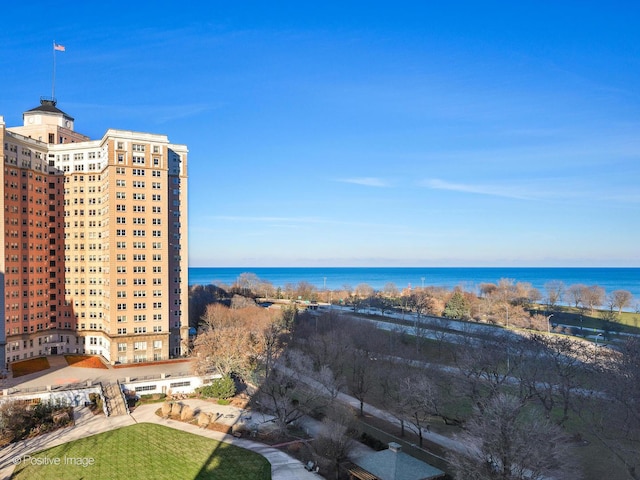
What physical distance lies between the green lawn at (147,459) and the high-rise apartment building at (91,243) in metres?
25.6

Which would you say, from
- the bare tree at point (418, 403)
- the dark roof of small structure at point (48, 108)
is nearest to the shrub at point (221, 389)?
the bare tree at point (418, 403)

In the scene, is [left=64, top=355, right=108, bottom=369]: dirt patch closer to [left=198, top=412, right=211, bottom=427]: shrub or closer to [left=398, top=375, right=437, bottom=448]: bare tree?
[left=198, top=412, right=211, bottom=427]: shrub

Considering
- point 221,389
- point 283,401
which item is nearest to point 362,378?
point 283,401

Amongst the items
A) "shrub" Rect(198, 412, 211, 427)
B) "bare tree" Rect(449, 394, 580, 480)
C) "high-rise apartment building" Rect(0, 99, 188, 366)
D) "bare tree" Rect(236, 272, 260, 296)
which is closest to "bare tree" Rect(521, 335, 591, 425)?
"bare tree" Rect(449, 394, 580, 480)

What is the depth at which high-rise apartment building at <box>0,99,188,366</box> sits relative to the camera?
64.8 m

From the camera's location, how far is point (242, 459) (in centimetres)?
3778

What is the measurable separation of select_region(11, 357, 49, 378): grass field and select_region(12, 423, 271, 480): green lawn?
24.2 metres

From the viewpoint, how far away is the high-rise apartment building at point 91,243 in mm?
64812

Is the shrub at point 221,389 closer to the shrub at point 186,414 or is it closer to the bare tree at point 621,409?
the shrub at point 186,414

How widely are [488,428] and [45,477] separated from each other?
31.6 meters

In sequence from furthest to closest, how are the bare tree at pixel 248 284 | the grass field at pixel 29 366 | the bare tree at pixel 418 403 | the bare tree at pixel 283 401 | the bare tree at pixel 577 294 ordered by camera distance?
the bare tree at pixel 248 284 → the bare tree at pixel 577 294 → the grass field at pixel 29 366 → the bare tree at pixel 283 401 → the bare tree at pixel 418 403

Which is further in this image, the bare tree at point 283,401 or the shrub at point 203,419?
the shrub at point 203,419

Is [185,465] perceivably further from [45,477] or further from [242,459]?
[45,477]

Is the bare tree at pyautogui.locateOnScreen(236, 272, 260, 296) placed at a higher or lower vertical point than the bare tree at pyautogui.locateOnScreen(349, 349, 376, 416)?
higher
